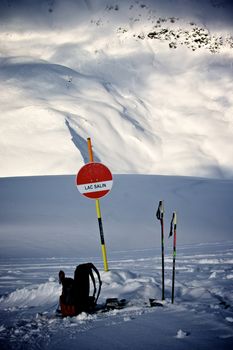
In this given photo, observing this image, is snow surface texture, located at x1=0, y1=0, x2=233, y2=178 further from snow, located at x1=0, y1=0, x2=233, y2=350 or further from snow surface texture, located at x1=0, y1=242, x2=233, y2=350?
snow surface texture, located at x1=0, y1=242, x2=233, y2=350

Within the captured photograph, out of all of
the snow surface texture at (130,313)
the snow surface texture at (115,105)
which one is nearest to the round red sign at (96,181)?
the snow surface texture at (130,313)

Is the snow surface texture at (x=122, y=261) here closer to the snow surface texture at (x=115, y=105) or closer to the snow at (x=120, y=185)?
the snow at (x=120, y=185)

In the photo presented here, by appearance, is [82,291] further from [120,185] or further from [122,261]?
[120,185]

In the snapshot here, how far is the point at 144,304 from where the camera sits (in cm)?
493

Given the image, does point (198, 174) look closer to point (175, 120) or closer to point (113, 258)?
point (175, 120)

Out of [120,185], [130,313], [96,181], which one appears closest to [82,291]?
[130,313]

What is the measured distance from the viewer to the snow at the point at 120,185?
4.38 m

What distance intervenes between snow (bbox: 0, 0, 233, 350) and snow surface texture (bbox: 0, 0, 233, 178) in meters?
0.13

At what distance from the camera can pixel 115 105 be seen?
135 ft

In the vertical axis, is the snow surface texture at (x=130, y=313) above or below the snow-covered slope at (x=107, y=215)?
below

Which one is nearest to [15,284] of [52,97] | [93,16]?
[52,97]

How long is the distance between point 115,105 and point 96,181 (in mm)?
34959

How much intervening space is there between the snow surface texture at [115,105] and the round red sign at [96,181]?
66.3 ft

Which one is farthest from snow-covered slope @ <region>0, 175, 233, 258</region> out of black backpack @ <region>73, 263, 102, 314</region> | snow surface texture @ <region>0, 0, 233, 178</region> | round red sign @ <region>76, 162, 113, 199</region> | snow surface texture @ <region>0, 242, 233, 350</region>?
snow surface texture @ <region>0, 0, 233, 178</region>
